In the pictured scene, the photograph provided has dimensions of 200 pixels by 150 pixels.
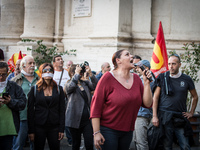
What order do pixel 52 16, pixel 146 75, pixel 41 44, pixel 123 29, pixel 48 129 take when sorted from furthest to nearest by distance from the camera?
1. pixel 52 16
2. pixel 41 44
3. pixel 123 29
4. pixel 48 129
5. pixel 146 75

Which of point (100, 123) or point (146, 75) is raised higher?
point (146, 75)

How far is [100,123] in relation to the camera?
4.18 m

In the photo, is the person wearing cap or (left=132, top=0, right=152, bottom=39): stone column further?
(left=132, top=0, right=152, bottom=39): stone column

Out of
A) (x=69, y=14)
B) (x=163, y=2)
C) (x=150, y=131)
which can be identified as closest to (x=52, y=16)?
(x=69, y=14)

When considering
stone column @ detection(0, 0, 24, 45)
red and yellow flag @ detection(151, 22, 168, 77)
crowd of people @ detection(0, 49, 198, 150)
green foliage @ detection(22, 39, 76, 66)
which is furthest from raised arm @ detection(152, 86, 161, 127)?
stone column @ detection(0, 0, 24, 45)

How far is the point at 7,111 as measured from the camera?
16.3 feet

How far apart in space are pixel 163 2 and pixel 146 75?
821cm

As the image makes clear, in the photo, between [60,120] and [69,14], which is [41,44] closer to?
[69,14]

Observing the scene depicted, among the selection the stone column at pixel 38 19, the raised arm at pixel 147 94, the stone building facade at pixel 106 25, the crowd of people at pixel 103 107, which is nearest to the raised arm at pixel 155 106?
the crowd of people at pixel 103 107

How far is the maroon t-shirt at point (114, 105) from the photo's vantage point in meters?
4.07

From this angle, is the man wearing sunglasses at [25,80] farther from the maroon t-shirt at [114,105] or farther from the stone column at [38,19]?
the stone column at [38,19]

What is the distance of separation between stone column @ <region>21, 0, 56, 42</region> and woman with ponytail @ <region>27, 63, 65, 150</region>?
25.5 feet

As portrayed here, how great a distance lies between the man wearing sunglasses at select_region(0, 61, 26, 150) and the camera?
4848 millimetres

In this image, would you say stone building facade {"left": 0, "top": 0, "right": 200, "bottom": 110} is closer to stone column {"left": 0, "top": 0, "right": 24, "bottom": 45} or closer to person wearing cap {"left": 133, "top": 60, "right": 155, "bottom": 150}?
stone column {"left": 0, "top": 0, "right": 24, "bottom": 45}
